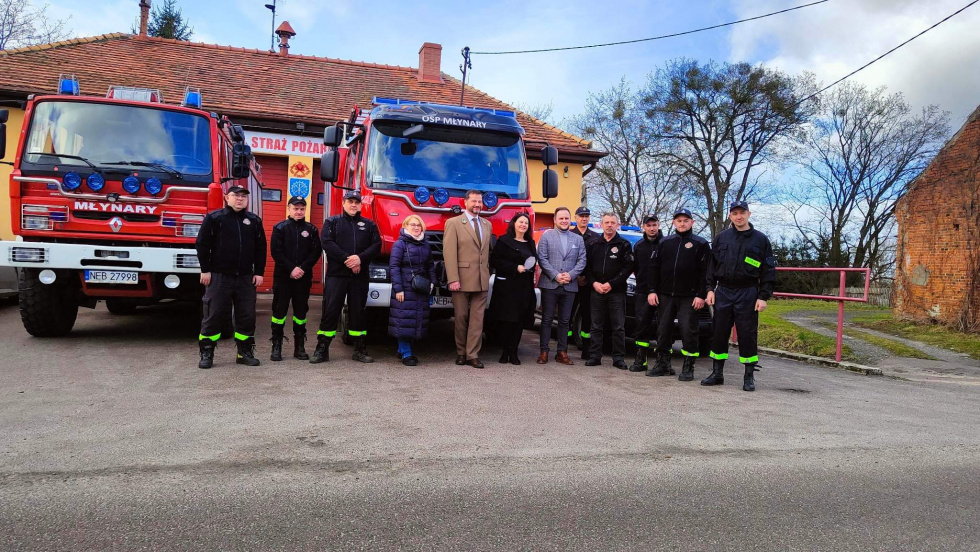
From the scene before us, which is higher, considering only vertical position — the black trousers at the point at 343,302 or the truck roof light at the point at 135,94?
the truck roof light at the point at 135,94

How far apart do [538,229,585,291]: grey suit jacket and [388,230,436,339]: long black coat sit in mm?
1493

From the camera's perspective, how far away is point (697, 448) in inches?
184

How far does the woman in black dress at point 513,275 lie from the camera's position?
26.1 feet

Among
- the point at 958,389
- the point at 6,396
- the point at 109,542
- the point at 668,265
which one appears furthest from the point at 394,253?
the point at 958,389

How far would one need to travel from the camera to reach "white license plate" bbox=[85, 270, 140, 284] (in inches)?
304

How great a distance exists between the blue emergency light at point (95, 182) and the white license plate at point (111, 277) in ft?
3.14

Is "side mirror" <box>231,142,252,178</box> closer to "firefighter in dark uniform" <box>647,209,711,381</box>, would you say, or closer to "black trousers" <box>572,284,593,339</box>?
"black trousers" <box>572,284,593,339</box>

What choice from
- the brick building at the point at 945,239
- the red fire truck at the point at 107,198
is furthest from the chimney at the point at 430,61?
the red fire truck at the point at 107,198

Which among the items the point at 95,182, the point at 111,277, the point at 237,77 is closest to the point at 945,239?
the point at 111,277

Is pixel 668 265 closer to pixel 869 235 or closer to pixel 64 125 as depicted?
pixel 64 125

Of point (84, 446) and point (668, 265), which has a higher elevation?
point (668, 265)

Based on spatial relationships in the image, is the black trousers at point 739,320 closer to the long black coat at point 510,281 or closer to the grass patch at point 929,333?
the long black coat at point 510,281

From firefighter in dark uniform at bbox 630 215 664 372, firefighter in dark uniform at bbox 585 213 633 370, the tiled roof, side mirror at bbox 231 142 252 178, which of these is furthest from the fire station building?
firefighter in dark uniform at bbox 630 215 664 372

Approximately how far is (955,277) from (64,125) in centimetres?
1577
